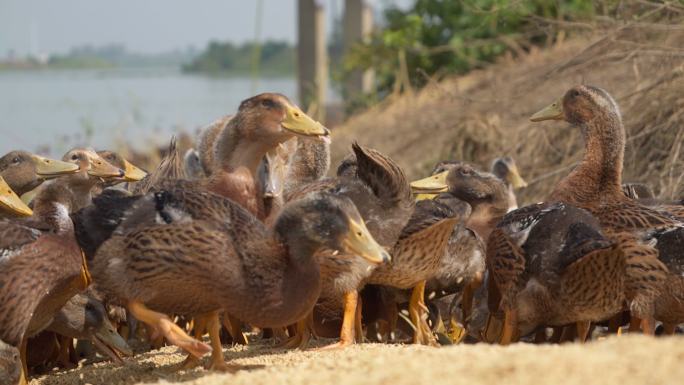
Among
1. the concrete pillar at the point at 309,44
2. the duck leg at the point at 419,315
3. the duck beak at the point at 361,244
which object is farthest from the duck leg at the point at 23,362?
the concrete pillar at the point at 309,44

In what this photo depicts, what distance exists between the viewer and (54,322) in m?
6.52

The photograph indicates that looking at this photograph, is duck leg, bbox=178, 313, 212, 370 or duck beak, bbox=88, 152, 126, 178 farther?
duck beak, bbox=88, 152, 126, 178

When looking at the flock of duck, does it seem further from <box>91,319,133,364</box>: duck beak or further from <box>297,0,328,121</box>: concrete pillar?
<box>297,0,328,121</box>: concrete pillar

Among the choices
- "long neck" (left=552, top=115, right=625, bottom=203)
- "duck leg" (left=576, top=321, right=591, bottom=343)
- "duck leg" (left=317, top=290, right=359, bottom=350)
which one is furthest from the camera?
"long neck" (left=552, top=115, right=625, bottom=203)

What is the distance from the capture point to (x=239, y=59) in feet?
124

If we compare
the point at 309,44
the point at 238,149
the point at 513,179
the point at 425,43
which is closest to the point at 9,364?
the point at 238,149

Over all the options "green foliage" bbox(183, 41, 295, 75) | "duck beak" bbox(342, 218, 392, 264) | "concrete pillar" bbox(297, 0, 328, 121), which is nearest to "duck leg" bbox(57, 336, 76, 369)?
"duck beak" bbox(342, 218, 392, 264)

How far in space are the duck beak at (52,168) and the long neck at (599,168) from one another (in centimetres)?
311

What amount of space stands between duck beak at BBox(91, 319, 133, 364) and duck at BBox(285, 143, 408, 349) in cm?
96

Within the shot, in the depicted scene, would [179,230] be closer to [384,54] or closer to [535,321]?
[535,321]

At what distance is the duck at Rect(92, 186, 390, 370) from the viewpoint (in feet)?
17.8

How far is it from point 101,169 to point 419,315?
2261mm

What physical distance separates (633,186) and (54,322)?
416 cm

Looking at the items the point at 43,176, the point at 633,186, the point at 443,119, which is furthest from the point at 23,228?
the point at 443,119
